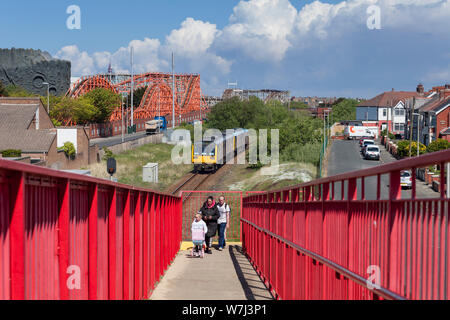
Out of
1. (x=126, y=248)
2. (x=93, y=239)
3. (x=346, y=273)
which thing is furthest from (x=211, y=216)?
(x=346, y=273)

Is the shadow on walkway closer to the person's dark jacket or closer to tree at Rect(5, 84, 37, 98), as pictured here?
the person's dark jacket

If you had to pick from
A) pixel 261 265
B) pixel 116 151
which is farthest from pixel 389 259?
pixel 116 151

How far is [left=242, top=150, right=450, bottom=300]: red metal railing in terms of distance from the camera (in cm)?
330

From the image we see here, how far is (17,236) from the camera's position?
3754mm

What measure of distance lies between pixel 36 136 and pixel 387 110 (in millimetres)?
80999

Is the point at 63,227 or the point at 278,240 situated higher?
the point at 63,227

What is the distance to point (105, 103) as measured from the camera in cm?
9088

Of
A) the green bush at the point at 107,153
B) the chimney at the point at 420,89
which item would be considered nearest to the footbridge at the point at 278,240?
the green bush at the point at 107,153

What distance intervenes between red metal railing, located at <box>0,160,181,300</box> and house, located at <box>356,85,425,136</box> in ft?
349

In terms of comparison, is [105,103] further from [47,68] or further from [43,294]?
[43,294]

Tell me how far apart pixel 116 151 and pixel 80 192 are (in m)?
56.3

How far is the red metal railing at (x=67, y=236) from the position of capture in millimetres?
3746

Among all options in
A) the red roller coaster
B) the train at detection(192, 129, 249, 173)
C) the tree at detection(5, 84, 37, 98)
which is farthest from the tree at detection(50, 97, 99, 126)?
the train at detection(192, 129, 249, 173)

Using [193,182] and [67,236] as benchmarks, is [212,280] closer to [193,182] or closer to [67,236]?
[67,236]
